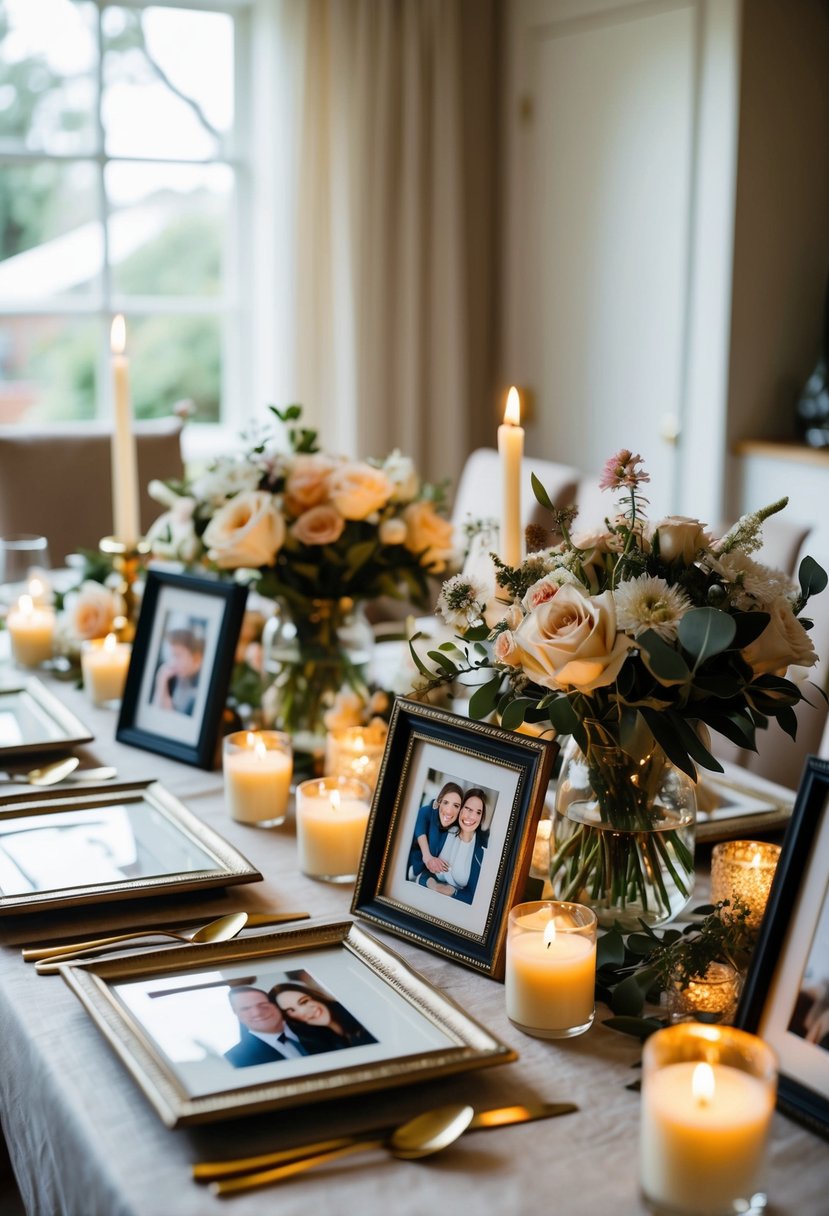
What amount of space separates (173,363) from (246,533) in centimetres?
309

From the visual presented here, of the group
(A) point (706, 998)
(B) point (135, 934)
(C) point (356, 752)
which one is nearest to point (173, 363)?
(C) point (356, 752)

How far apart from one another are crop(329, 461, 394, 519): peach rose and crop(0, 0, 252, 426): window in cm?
289

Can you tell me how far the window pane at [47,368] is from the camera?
423cm

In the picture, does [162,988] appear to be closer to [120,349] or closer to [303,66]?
[120,349]

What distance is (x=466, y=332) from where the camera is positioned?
456 cm

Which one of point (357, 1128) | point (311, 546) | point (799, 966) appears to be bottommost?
point (357, 1128)

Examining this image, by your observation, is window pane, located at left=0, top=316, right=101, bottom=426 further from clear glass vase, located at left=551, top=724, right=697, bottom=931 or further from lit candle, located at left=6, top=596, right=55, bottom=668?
clear glass vase, located at left=551, top=724, right=697, bottom=931

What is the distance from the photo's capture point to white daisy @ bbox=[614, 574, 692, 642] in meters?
1.00

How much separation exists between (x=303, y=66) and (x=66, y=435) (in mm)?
1638

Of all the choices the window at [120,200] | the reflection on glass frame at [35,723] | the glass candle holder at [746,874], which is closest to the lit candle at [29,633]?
the reflection on glass frame at [35,723]

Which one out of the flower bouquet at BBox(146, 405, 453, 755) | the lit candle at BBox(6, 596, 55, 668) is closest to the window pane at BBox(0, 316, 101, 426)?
the lit candle at BBox(6, 596, 55, 668)

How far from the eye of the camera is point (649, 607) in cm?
101

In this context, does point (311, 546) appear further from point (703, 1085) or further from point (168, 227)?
point (168, 227)

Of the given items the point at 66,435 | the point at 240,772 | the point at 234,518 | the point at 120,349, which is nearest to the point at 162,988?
the point at 240,772
